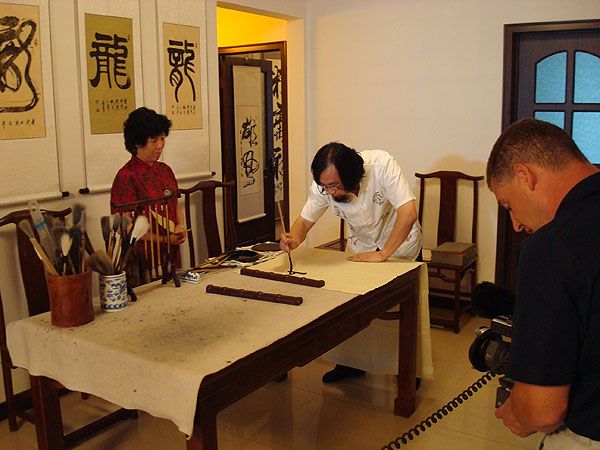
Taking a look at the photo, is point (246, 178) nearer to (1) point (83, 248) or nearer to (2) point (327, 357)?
(2) point (327, 357)

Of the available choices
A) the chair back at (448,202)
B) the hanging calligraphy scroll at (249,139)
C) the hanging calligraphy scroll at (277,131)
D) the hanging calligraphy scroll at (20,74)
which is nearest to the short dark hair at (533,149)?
the hanging calligraphy scroll at (20,74)

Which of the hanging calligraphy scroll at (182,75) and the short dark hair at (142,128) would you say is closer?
the short dark hair at (142,128)

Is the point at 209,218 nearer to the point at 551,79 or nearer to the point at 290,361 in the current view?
the point at 290,361

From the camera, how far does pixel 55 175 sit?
314 cm

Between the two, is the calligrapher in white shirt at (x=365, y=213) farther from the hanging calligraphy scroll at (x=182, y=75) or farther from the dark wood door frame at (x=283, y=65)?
the dark wood door frame at (x=283, y=65)

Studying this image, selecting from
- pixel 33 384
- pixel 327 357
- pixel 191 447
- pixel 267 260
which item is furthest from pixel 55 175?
pixel 191 447

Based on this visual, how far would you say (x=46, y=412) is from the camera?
2119 mm

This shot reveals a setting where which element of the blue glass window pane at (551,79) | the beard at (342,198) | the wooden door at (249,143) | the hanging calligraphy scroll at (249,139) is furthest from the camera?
the hanging calligraphy scroll at (249,139)

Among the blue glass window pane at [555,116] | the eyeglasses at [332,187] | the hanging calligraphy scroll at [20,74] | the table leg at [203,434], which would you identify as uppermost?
the hanging calligraphy scroll at [20,74]

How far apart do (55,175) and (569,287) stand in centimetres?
263

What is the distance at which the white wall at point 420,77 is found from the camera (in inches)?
168

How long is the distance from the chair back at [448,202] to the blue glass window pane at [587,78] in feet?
Result: 2.72

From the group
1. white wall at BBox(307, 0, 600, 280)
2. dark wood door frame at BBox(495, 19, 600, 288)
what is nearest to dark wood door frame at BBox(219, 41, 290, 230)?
white wall at BBox(307, 0, 600, 280)

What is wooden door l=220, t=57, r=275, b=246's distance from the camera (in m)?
5.71
